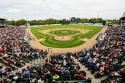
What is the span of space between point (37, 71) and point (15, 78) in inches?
160

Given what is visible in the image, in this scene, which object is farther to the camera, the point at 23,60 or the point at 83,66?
the point at 23,60

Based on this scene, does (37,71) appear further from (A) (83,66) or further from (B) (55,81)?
(A) (83,66)

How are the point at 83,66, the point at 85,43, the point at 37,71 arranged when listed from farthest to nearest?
the point at 85,43
the point at 83,66
the point at 37,71

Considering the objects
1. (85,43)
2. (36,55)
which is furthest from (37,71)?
(85,43)

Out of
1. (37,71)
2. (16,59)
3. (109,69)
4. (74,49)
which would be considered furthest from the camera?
(74,49)

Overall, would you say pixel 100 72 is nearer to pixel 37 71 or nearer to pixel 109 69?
pixel 109 69

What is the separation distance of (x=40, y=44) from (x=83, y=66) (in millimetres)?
33292

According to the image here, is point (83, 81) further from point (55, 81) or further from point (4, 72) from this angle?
point (4, 72)

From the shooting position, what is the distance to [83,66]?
34.2 m

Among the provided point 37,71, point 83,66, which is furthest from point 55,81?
point 83,66

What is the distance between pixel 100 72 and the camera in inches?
1046

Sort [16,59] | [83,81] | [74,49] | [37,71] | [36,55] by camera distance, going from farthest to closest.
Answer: [74,49], [36,55], [16,59], [37,71], [83,81]

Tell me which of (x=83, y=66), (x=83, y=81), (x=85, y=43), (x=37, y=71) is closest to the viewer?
(x=83, y=81)

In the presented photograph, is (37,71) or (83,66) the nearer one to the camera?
Result: (37,71)
